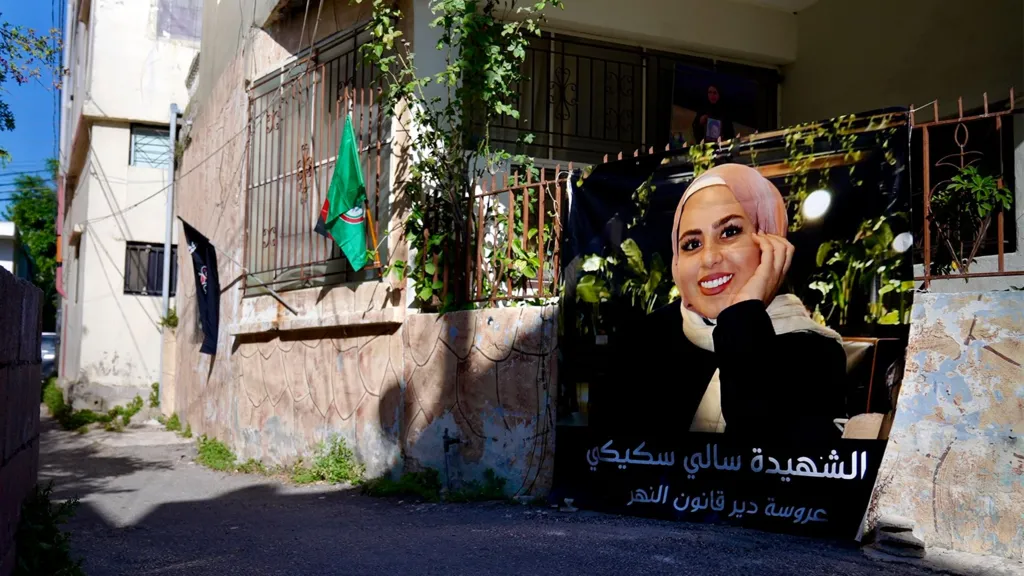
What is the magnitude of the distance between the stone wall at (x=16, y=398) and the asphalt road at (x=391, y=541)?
2.98ft

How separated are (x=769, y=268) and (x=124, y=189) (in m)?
14.8

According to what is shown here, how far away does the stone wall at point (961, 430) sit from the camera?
4676 mm

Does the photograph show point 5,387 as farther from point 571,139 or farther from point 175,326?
point 175,326

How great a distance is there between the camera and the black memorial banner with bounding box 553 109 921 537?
5.21m

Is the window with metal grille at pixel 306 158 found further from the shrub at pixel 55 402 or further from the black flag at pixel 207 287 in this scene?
the shrub at pixel 55 402

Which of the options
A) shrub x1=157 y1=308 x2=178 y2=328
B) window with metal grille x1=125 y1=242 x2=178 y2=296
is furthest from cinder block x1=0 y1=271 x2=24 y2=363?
window with metal grille x1=125 y1=242 x2=178 y2=296

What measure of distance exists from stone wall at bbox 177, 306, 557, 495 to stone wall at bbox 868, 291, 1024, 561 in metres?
2.57

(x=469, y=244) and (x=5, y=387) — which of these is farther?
(x=469, y=244)

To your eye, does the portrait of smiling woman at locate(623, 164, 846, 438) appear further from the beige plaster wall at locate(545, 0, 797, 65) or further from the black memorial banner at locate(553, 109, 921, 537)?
the beige plaster wall at locate(545, 0, 797, 65)

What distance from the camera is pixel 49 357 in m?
26.5

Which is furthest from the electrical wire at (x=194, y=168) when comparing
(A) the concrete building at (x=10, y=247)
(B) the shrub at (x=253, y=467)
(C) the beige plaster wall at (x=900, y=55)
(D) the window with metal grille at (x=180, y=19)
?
(A) the concrete building at (x=10, y=247)

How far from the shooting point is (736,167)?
19.1ft

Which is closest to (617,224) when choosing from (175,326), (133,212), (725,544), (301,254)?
(725,544)

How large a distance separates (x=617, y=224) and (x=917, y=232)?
1.97m
